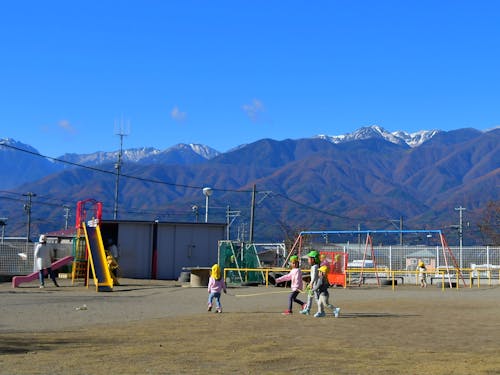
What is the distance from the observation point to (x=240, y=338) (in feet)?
46.3

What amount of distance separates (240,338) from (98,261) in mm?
17951

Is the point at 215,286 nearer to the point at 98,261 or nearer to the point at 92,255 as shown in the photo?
the point at 98,261

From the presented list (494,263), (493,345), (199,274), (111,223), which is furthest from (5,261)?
(493,345)

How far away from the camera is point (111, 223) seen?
4175cm

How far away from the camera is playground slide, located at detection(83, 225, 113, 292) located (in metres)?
29.4

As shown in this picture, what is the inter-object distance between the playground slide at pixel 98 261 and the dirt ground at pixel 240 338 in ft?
15.4

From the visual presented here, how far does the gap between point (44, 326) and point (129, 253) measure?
1018 inches

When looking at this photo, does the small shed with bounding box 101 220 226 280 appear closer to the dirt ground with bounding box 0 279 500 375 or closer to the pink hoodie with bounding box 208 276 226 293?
the dirt ground with bounding box 0 279 500 375

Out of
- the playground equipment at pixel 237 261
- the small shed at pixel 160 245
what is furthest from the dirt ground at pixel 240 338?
the small shed at pixel 160 245

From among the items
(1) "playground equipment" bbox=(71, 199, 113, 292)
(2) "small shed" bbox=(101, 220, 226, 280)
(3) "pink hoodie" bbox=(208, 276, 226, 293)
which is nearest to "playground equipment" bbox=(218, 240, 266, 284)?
(2) "small shed" bbox=(101, 220, 226, 280)

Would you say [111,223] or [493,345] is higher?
[111,223]

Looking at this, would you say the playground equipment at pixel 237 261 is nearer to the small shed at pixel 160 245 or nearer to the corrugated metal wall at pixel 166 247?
the small shed at pixel 160 245

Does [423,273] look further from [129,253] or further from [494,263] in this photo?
[129,253]

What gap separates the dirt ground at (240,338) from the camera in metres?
10.8
